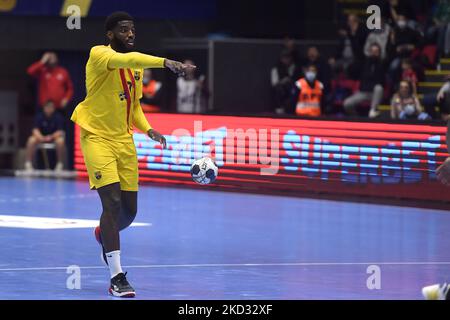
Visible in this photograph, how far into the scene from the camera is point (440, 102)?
877 inches

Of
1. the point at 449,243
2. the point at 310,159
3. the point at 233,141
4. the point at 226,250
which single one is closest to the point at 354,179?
the point at 310,159

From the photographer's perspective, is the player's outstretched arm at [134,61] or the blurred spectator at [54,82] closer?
the player's outstretched arm at [134,61]

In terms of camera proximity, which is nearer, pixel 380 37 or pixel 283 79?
pixel 380 37

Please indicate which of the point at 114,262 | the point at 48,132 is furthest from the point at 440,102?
the point at 114,262

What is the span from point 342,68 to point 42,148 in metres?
6.45

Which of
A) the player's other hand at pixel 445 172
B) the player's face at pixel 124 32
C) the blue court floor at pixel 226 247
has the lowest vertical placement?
the blue court floor at pixel 226 247

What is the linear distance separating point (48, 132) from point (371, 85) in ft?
21.2

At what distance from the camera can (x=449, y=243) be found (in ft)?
51.4

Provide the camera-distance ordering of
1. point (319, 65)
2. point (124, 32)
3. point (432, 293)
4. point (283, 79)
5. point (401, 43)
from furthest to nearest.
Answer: point (283, 79) < point (319, 65) < point (401, 43) < point (124, 32) < point (432, 293)

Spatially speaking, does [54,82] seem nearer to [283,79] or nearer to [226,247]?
[283,79]

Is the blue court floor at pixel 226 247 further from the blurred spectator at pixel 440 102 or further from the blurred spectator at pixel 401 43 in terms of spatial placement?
the blurred spectator at pixel 401 43

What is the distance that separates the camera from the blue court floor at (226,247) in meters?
11.7

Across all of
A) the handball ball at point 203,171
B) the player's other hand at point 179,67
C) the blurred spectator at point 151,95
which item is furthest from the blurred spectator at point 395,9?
the player's other hand at point 179,67

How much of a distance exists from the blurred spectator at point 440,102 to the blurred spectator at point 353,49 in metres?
2.91
